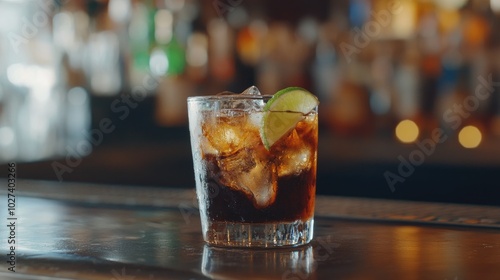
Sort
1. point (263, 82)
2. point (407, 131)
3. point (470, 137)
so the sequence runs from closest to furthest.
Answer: point (470, 137) → point (407, 131) → point (263, 82)

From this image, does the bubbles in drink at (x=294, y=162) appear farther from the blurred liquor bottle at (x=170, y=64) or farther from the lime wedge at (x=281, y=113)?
the blurred liquor bottle at (x=170, y=64)

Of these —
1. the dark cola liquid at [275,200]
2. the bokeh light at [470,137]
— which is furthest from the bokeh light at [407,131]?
the dark cola liquid at [275,200]

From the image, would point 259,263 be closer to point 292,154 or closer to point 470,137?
point 292,154

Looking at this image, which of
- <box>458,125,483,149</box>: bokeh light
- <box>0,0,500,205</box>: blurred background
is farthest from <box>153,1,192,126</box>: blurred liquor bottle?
<box>458,125,483,149</box>: bokeh light

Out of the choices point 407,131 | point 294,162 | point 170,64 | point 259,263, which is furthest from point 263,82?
point 259,263

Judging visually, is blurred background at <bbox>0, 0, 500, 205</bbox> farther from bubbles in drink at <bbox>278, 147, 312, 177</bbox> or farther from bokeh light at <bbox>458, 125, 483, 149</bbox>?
bubbles in drink at <bbox>278, 147, 312, 177</bbox>

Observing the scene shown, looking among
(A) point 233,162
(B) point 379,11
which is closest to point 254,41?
(B) point 379,11

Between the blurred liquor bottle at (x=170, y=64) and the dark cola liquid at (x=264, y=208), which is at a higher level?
the blurred liquor bottle at (x=170, y=64)
